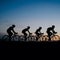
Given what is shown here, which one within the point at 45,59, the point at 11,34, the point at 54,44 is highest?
the point at 11,34

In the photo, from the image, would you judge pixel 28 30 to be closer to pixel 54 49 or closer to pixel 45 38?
pixel 45 38

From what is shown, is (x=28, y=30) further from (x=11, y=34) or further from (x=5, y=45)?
(x=5, y=45)

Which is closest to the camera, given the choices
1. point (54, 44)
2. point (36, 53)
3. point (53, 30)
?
point (54, 44)

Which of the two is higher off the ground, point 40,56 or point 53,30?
point 53,30

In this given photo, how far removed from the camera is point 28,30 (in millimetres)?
19281

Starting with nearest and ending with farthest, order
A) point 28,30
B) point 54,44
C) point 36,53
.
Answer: point 54,44 < point 36,53 < point 28,30

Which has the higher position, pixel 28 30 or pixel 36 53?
pixel 28 30

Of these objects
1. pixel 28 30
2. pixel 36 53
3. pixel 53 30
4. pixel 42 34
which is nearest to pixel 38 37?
pixel 42 34

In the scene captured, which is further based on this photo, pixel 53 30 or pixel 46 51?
pixel 53 30

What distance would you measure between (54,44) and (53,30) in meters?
3.47

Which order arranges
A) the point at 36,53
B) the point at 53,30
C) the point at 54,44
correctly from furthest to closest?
the point at 53,30, the point at 36,53, the point at 54,44

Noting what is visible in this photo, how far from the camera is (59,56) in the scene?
1483 centimetres

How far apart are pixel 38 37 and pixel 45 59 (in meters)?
5.83

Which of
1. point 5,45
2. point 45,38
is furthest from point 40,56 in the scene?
point 45,38
